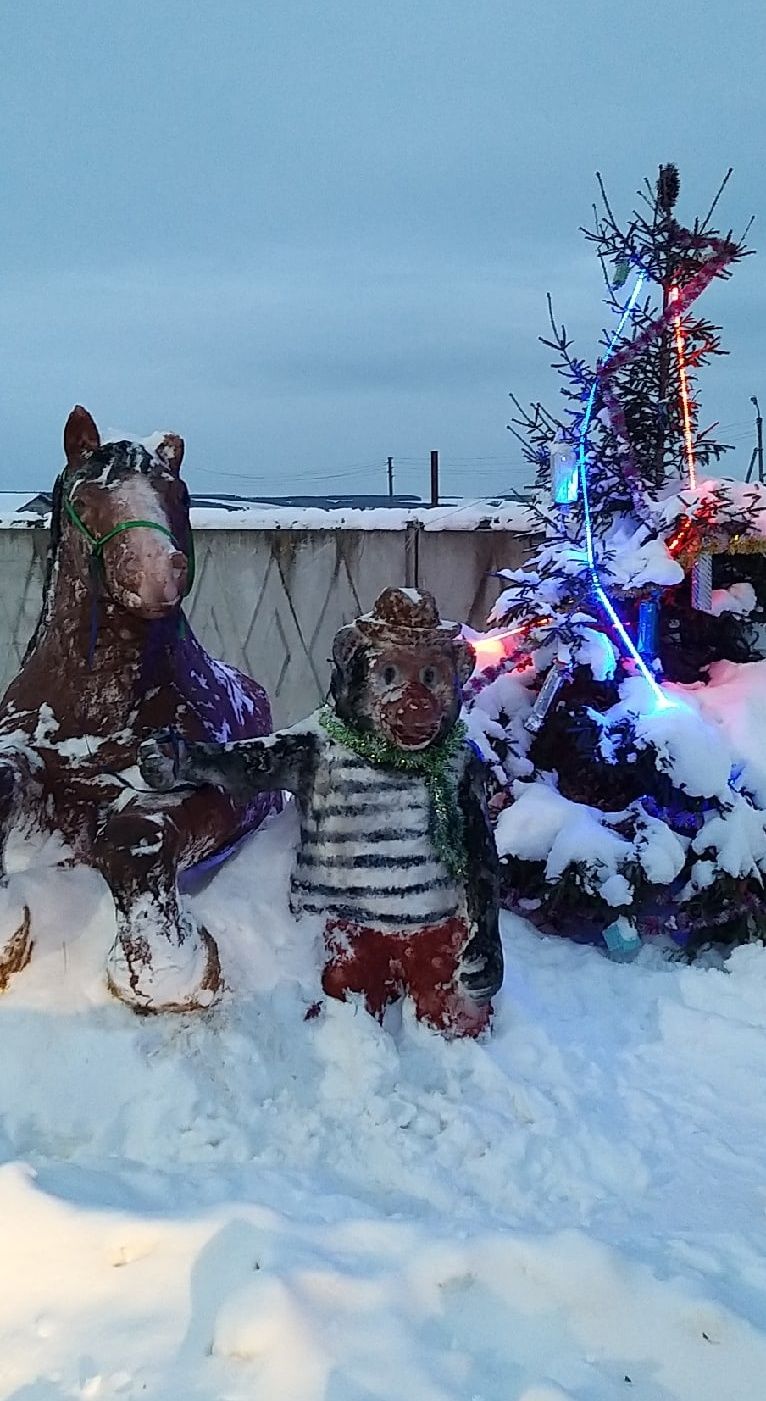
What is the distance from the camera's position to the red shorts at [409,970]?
6.97 ft

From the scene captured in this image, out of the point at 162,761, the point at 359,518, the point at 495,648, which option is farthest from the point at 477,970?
the point at 359,518

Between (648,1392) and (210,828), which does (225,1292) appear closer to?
(648,1392)

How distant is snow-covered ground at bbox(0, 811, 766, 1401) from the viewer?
1.31m

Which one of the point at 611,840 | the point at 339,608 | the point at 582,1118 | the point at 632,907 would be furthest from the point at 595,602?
the point at 339,608

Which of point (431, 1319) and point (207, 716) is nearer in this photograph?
point (431, 1319)

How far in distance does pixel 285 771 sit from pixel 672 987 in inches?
49.6

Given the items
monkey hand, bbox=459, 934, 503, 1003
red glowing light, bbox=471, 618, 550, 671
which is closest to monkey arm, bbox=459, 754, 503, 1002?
monkey hand, bbox=459, 934, 503, 1003

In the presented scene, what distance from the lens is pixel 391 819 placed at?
210 centimetres

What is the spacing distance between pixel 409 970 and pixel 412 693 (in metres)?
0.61

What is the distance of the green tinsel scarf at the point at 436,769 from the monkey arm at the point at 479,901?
0.02 m

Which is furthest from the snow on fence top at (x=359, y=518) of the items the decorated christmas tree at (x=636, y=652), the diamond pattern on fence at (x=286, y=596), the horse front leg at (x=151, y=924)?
the horse front leg at (x=151, y=924)

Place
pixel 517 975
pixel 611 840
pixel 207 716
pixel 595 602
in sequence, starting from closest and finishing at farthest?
pixel 207 716, pixel 517 975, pixel 611 840, pixel 595 602

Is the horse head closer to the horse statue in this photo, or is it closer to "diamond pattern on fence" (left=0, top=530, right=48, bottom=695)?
the horse statue

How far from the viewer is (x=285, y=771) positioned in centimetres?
214
